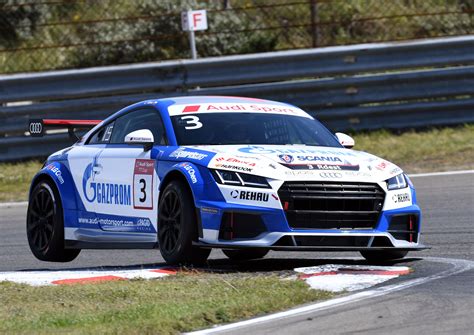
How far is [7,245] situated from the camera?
38.0 feet

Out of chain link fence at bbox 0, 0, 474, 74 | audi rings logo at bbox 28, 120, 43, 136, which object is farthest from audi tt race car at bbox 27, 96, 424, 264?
chain link fence at bbox 0, 0, 474, 74

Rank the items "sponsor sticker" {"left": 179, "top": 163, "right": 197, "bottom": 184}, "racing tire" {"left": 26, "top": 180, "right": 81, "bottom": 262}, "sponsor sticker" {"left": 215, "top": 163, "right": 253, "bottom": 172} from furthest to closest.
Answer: "racing tire" {"left": 26, "top": 180, "right": 81, "bottom": 262}, "sponsor sticker" {"left": 179, "top": 163, "right": 197, "bottom": 184}, "sponsor sticker" {"left": 215, "top": 163, "right": 253, "bottom": 172}

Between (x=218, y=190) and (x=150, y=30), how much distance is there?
11.8 m

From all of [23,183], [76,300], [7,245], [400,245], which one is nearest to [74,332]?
[76,300]

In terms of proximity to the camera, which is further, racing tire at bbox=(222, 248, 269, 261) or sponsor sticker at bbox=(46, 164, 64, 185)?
sponsor sticker at bbox=(46, 164, 64, 185)

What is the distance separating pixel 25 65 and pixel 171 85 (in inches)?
160

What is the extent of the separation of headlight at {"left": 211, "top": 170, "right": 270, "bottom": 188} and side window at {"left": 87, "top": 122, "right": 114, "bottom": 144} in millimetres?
2036

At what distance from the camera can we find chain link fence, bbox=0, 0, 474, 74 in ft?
64.4

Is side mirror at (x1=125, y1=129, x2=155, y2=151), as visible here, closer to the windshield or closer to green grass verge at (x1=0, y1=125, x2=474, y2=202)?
the windshield

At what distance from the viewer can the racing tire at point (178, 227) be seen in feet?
28.4

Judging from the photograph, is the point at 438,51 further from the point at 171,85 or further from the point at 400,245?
the point at 400,245

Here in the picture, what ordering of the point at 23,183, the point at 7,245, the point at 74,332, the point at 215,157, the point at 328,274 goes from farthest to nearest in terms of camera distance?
the point at 23,183, the point at 7,245, the point at 215,157, the point at 328,274, the point at 74,332

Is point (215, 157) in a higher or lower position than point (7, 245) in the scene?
higher

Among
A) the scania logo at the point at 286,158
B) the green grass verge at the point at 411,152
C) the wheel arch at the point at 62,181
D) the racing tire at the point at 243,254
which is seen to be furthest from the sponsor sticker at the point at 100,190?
the green grass verge at the point at 411,152
